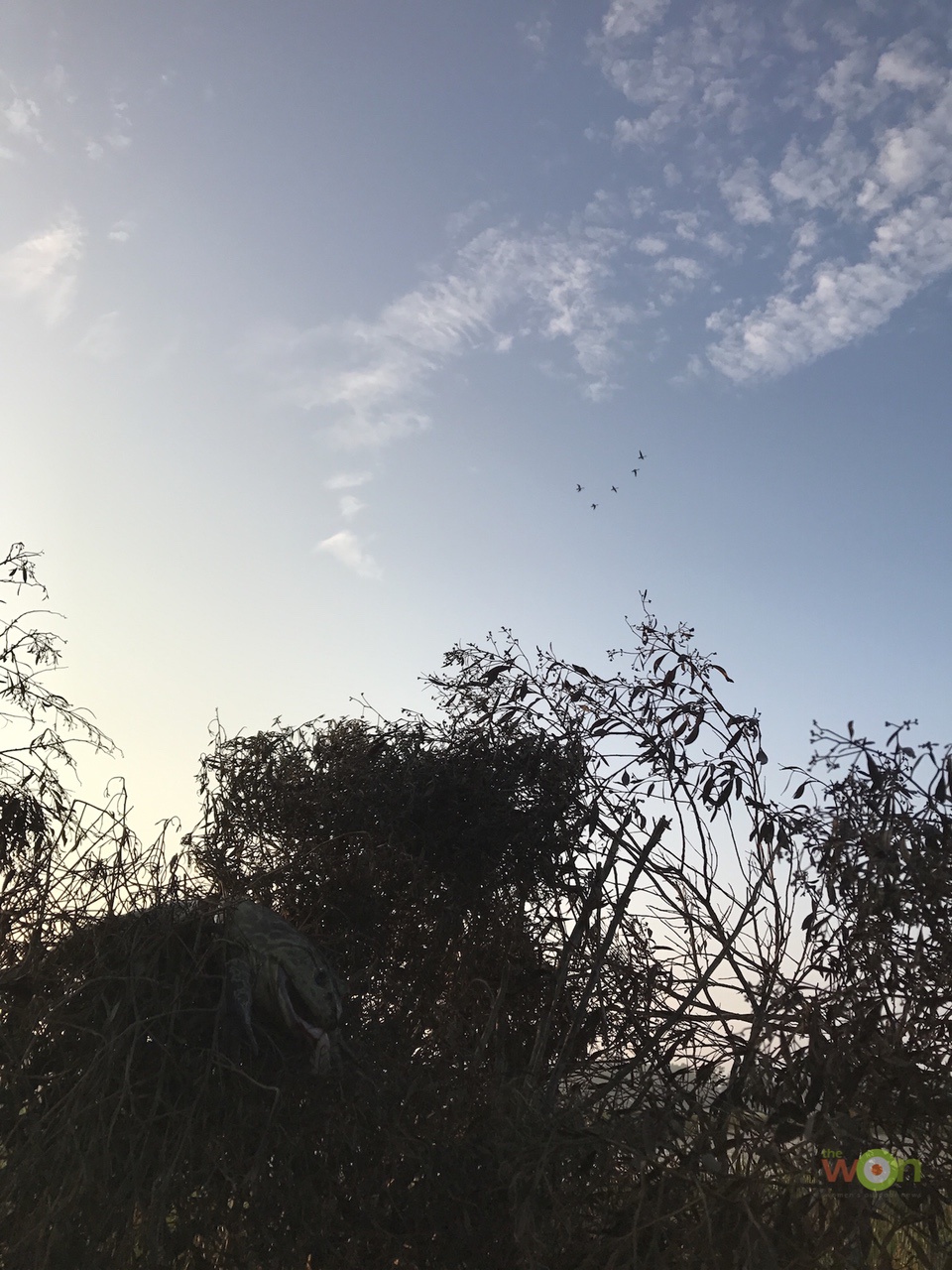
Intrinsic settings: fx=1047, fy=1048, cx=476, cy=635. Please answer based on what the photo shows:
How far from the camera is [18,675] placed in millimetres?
7754

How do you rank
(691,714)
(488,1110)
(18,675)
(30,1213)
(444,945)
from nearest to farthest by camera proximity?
(30,1213), (488,1110), (691,714), (444,945), (18,675)

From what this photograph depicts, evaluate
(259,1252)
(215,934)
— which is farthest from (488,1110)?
(215,934)

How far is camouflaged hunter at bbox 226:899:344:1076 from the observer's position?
411 cm

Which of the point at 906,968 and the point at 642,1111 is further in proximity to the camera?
the point at 642,1111

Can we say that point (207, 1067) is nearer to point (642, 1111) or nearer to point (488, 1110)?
point (488, 1110)

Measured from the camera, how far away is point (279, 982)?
4.12 metres

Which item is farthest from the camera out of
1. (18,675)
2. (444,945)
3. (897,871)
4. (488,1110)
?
(18,675)

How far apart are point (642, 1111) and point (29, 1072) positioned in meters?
2.39

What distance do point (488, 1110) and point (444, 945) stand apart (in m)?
1.36

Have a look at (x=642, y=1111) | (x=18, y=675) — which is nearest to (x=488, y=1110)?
(x=642, y=1111)

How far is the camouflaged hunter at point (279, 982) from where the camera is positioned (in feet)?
13.5

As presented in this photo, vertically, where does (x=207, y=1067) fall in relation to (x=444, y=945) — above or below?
below

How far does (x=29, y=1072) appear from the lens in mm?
4023

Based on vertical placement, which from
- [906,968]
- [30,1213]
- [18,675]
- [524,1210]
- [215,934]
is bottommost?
[30,1213]
